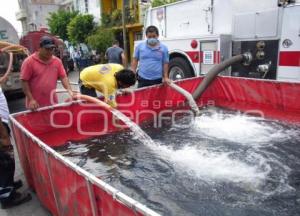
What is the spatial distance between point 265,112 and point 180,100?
1.71 metres

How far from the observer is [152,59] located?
19.1 feet

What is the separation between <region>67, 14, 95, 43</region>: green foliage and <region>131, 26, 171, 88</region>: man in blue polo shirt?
21.7 metres

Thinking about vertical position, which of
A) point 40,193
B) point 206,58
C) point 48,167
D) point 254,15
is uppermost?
point 254,15

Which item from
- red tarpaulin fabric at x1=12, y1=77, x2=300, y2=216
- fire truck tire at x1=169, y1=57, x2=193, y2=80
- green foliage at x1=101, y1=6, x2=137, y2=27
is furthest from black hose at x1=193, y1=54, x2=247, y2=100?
green foliage at x1=101, y1=6, x2=137, y2=27

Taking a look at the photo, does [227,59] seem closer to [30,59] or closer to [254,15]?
[254,15]

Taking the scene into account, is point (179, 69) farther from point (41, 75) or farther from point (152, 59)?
point (41, 75)

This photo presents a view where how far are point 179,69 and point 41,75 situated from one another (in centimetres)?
475

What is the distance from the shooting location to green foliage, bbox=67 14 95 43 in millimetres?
26328

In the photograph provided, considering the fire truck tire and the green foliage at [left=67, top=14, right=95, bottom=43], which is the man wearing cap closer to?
the fire truck tire

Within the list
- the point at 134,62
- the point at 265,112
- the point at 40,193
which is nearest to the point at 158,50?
the point at 134,62

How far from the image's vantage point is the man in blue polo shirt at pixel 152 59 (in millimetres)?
5764

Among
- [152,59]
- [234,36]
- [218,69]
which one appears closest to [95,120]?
[152,59]

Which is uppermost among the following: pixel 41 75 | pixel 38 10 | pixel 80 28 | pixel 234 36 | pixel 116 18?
pixel 38 10

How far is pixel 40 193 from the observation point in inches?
140
